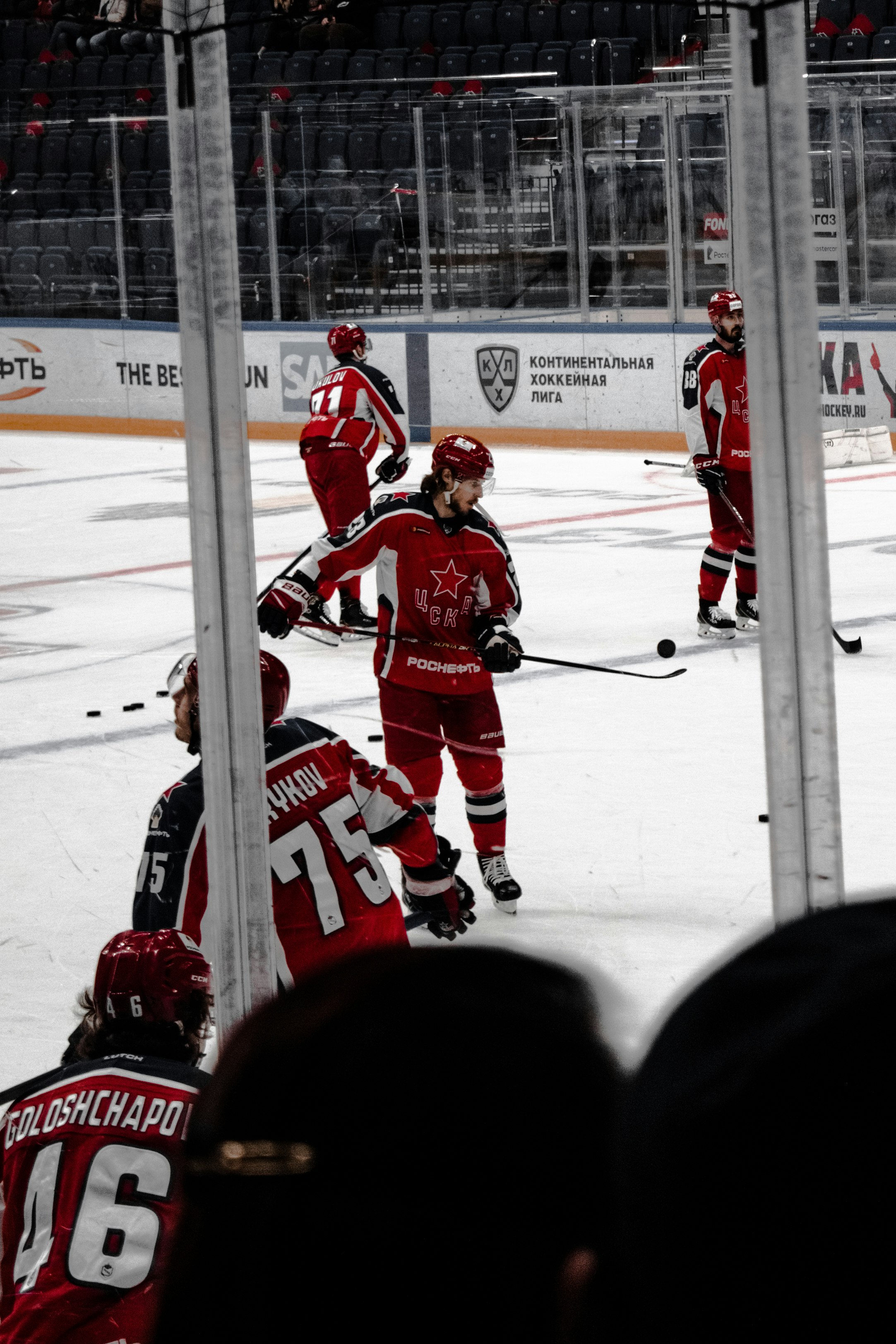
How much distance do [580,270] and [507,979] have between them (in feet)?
50.6

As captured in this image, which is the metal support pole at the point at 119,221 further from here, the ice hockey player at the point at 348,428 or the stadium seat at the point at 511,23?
the ice hockey player at the point at 348,428

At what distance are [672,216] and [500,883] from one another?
10933mm

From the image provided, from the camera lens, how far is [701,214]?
1481 cm

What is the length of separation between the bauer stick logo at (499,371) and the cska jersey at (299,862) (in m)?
13.0

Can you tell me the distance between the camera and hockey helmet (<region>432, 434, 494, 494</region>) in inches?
185

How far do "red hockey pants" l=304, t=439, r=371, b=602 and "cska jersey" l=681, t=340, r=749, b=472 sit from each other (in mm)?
1523

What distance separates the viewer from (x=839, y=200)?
14.0 meters

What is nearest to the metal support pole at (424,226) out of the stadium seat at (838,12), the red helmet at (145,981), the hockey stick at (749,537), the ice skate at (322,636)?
the stadium seat at (838,12)

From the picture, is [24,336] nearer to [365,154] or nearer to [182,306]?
[365,154]

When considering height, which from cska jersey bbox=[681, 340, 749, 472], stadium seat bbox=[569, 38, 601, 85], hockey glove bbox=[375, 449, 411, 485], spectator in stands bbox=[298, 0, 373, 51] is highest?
spectator in stands bbox=[298, 0, 373, 51]

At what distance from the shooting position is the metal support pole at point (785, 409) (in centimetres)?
166

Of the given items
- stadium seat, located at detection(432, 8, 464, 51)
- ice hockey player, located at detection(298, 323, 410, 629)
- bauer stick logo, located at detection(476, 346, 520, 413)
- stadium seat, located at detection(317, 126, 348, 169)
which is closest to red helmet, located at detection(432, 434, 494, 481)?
ice hockey player, located at detection(298, 323, 410, 629)

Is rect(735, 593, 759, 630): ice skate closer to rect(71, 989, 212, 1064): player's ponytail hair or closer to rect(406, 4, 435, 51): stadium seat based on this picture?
rect(71, 989, 212, 1064): player's ponytail hair

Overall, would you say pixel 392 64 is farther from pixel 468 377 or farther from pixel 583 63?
pixel 468 377
